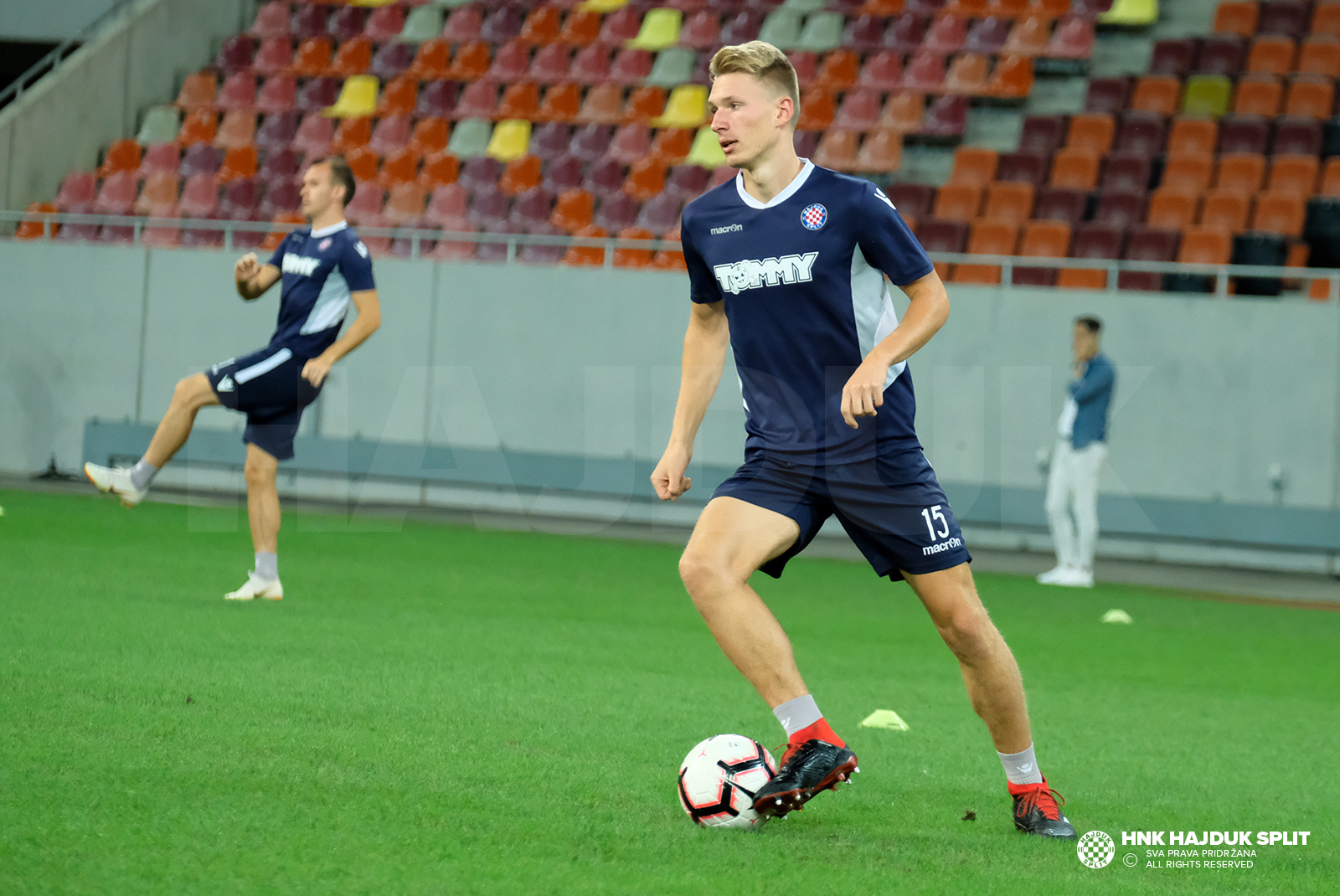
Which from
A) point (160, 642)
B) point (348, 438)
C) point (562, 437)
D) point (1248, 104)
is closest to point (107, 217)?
point (348, 438)

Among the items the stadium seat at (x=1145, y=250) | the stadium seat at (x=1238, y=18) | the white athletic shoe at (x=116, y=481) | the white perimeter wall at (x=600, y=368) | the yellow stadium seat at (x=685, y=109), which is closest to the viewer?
the white athletic shoe at (x=116, y=481)

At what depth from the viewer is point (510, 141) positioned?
2050cm

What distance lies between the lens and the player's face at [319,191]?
8836 millimetres

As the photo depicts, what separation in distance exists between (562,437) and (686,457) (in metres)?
12.3

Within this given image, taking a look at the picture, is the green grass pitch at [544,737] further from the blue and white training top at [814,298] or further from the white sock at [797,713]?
the blue and white training top at [814,298]

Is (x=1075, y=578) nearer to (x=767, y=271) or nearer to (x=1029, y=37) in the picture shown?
(x=1029, y=37)

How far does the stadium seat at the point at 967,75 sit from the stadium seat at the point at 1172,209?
314 centimetres

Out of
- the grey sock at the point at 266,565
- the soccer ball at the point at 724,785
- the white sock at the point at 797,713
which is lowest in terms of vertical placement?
the grey sock at the point at 266,565

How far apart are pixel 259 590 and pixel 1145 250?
10881 millimetres

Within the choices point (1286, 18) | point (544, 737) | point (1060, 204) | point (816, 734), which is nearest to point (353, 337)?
point (544, 737)

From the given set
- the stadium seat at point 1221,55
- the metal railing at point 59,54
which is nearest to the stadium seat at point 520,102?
the metal railing at point 59,54

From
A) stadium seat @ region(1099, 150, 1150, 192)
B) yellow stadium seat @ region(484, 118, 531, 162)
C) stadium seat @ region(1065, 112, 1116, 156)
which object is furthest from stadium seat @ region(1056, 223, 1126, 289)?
yellow stadium seat @ region(484, 118, 531, 162)

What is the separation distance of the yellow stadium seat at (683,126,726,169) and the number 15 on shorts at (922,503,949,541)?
15.0 meters

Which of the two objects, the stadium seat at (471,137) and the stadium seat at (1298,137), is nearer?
the stadium seat at (1298,137)
